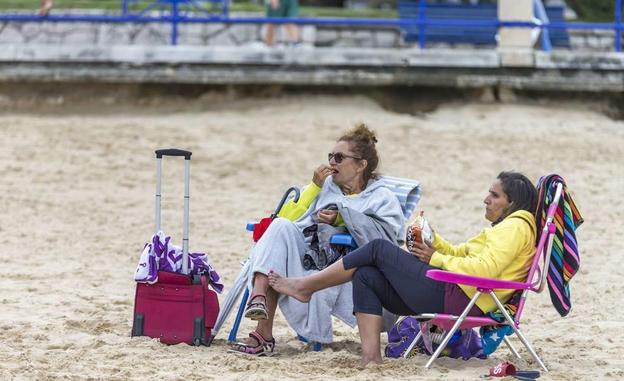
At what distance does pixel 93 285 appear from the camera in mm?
8305

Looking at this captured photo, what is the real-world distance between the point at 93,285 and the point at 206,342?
6.33 ft

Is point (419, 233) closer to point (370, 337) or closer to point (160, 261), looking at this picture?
point (370, 337)

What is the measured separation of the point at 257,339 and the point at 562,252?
4.94ft

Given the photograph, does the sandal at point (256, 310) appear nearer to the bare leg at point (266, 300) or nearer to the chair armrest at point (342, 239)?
the bare leg at point (266, 300)

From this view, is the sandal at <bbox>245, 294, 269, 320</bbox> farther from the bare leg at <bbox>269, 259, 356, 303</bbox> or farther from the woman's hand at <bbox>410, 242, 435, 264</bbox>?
the woman's hand at <bbox>410, 242, 435, 264</bbox>

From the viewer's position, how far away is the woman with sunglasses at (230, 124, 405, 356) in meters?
6.41

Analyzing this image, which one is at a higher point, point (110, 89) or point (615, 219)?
point (110, 89)

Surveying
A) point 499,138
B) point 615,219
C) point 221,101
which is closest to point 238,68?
point 221,101

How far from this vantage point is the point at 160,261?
21.5 ft

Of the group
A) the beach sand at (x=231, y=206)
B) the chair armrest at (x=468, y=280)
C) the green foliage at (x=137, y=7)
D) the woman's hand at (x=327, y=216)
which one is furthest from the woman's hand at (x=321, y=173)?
the green foliage at (x=137, y=7)

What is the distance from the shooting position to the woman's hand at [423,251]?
606cm

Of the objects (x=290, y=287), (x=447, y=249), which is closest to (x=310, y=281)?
(x=290, y=287)

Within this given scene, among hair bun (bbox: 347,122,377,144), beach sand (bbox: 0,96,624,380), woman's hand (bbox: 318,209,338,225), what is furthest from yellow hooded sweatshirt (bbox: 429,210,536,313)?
hair bun (bbox: 347,122,377,144)

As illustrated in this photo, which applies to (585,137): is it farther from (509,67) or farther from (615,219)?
(615,219)
